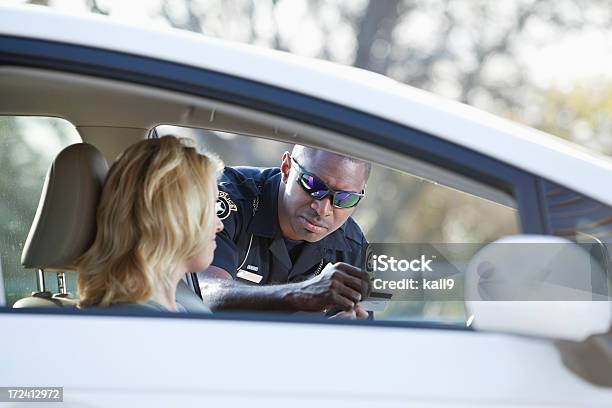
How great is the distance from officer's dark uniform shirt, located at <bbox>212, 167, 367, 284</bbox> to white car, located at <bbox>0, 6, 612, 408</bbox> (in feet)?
4.93

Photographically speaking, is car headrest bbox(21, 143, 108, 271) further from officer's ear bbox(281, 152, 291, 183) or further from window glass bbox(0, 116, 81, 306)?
officer's ear bbox(281, 152, 291, 183)

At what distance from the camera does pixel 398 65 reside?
2042cm

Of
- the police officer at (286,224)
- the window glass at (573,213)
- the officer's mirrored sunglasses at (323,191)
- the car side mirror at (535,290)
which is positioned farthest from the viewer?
the officer's mirrored sunglasses at (323,191)

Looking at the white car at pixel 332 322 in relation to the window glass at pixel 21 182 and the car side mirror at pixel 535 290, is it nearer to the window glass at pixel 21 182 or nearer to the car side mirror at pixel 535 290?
the car side mirror at pixel 535 290

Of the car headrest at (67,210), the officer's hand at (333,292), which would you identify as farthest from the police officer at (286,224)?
the car headrest at (67,210)

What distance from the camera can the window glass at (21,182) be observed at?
3.01m

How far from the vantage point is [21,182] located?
3.44 metres

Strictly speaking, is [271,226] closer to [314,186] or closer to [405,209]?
[314,186]

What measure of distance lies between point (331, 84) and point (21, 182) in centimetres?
176

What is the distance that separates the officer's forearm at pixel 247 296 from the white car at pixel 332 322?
0.83 m

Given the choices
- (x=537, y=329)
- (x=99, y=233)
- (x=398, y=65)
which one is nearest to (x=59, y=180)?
(x=99, y=233)

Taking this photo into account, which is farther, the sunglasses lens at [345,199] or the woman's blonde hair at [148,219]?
the sunglasses lens at [345,199]

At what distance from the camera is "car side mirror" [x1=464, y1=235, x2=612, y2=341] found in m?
1.80

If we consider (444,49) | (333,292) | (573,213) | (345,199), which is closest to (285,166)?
(345,199)
